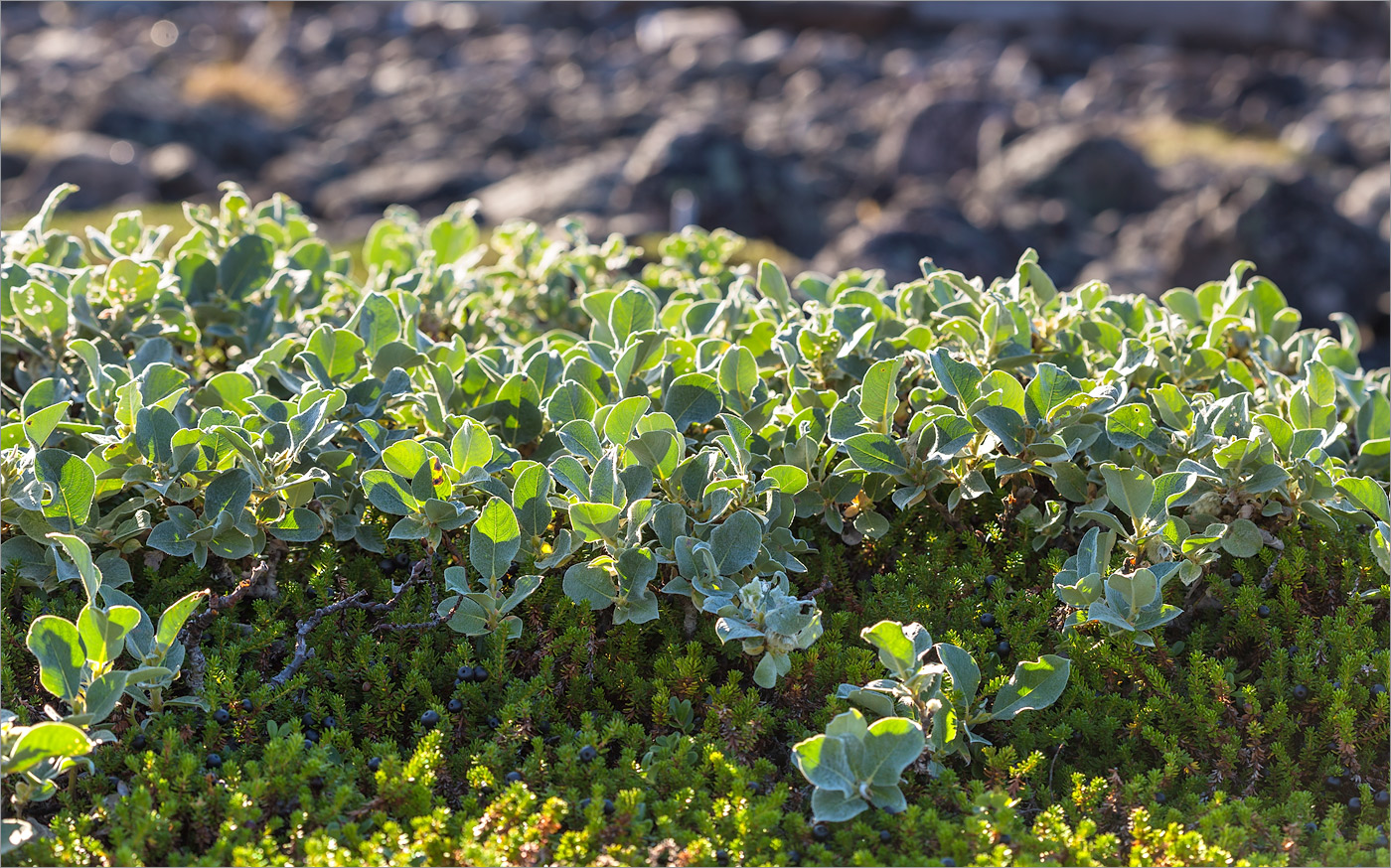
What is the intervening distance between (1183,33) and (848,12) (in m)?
6.42

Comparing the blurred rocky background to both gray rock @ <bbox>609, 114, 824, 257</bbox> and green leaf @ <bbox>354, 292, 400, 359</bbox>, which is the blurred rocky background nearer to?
gray rock @ <bbox>609, 114, 824, 257</bbox>

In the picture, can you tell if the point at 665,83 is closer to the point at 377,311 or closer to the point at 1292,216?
the point at 1292,216

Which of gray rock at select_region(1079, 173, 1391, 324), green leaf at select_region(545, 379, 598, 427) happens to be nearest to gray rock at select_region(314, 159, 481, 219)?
gray rock at select_region(1079, 173, 1391, 324)

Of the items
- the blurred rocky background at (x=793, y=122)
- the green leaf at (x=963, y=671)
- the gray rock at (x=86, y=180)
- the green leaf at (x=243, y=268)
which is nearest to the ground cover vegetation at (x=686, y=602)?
the green leaf at (x=963, y=671)

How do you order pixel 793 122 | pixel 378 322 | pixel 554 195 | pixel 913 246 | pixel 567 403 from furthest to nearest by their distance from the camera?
1. pixel 793 122
2. pixel 554 195
3. pixel 913 246
4. pixel 378 322
5. pixel 567 403

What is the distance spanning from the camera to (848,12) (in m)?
22.7

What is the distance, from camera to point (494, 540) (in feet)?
5.90

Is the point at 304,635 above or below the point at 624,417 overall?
below

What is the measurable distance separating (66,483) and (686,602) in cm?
99

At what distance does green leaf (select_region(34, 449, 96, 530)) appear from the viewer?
70.6 inches

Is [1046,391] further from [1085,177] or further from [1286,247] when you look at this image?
[1085,177]

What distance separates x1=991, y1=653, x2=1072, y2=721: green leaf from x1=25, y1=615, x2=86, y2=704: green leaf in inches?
50.3

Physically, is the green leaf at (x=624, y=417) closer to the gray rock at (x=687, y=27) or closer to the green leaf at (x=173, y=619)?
the green leaf at (x=173, y=619)

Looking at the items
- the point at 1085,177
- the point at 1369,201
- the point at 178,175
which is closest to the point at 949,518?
the point at 178,175
